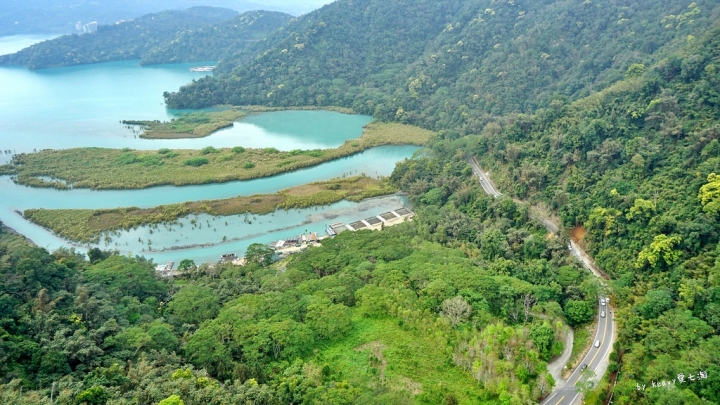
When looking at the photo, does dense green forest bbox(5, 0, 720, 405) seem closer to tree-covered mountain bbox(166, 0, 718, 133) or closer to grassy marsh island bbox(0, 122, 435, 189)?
tree-covered mountain bbox(166, 0, 718, 133)

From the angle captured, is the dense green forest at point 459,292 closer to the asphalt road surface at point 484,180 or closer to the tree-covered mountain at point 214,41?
the asphalt road surface at point 484,180

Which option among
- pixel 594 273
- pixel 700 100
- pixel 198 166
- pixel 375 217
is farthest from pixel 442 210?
pixel 198 166

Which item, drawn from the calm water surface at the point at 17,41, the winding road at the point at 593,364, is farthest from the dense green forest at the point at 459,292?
the calm water surface at the point at 17,41

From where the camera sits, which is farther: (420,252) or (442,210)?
(442,210)

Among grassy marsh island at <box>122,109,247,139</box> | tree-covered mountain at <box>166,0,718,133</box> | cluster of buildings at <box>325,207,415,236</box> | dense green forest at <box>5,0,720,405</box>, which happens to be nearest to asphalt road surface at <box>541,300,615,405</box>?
dense green forest at <box>5,0,720,405</box>

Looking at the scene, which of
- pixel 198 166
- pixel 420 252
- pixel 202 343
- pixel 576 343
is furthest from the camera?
pixel 198 166

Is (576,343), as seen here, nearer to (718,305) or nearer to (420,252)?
(718,305)
